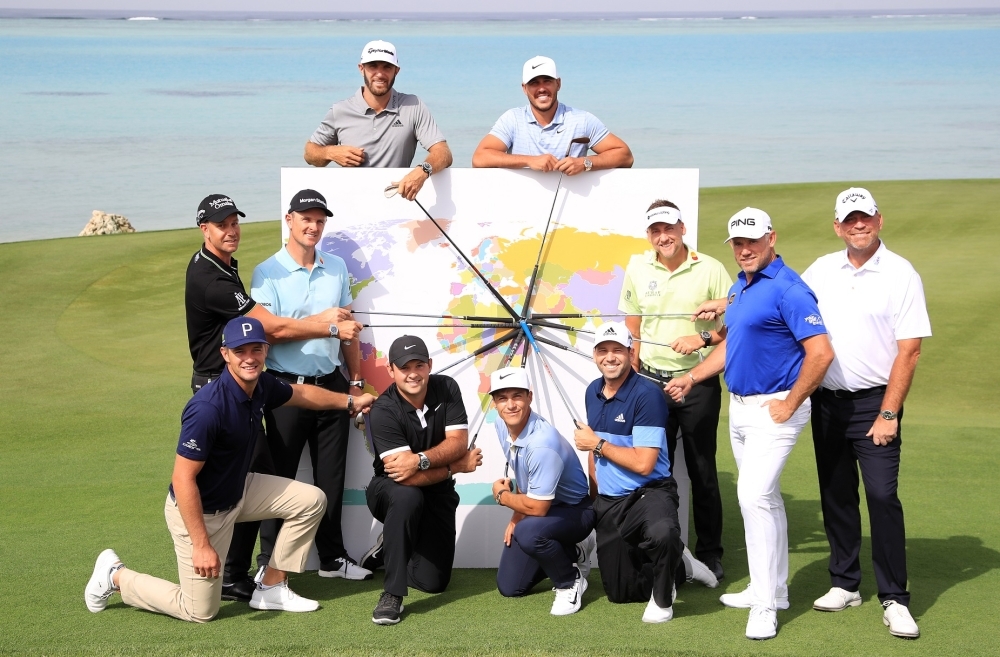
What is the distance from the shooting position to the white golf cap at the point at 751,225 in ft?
17.0

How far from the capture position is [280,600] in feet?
18.3

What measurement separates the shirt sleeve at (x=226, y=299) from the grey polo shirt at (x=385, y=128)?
120 cm

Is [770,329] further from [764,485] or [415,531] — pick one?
[415,531]

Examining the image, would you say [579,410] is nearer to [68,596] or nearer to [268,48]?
[68,596]

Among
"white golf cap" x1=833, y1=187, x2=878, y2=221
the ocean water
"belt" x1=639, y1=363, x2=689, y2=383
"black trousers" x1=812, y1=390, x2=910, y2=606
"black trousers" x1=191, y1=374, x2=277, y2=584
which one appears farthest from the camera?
the ocean water

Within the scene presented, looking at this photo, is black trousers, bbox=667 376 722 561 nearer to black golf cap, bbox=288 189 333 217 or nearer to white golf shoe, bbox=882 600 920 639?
white golf shoe, bbox=882 600 920 639

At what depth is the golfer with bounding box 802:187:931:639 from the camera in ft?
17.0

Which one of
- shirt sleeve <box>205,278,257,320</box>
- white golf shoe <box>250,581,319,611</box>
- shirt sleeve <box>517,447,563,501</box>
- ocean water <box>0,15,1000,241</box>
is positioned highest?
ocean water <box>0,15,1000,241</box>

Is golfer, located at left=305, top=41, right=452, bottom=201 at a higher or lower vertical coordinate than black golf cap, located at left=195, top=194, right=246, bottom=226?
higher

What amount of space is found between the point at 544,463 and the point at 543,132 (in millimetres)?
1920

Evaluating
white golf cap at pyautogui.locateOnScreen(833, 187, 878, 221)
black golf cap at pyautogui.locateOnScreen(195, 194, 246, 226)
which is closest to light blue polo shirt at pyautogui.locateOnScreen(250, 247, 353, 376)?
black golf cap at pyautogui.locateOnScreen(195, 194, 246, 226)

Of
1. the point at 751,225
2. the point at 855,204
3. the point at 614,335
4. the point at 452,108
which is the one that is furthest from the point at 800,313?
the point at 452,108

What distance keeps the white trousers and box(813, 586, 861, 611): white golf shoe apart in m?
0.30

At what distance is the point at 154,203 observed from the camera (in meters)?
26.2
